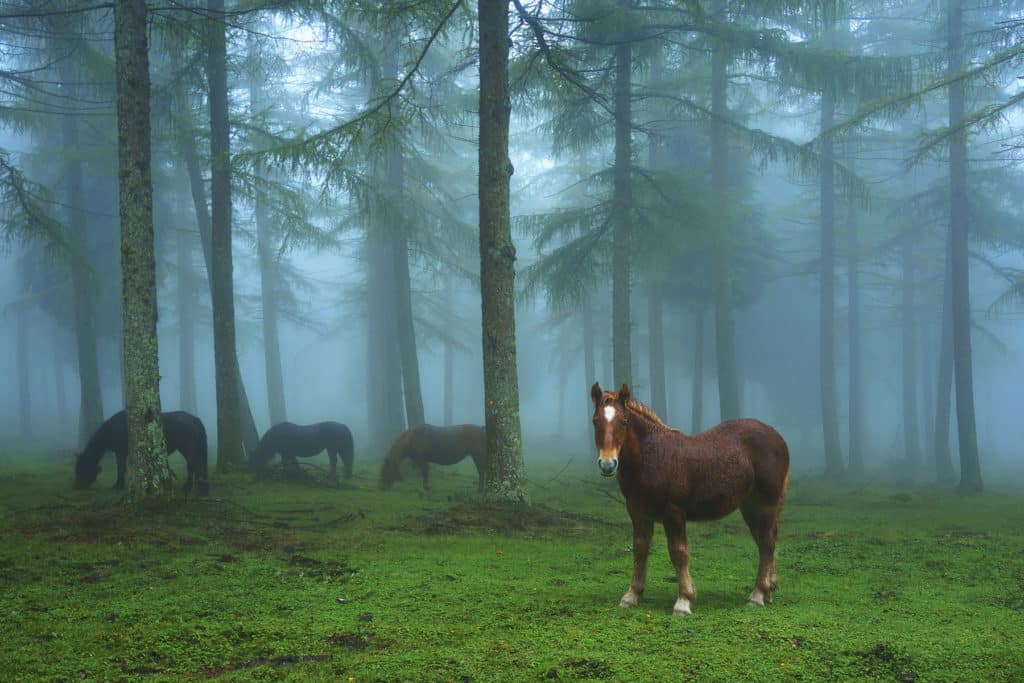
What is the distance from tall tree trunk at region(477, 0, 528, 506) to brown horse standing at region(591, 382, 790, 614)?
4.61 m

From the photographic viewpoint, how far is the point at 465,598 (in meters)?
6.61

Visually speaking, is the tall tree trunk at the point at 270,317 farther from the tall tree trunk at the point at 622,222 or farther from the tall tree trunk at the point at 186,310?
the tall tree trunk at the point at 622,222

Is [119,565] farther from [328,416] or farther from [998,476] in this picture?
[328,416]

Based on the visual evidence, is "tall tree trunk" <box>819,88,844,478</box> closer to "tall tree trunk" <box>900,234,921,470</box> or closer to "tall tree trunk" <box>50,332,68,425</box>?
"tall tree trunk" <box>900,234,921,470</box>

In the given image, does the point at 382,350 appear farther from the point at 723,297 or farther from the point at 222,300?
the point at 723,297

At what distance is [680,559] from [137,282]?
794cm

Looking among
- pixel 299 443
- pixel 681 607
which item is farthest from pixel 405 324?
pixel 681 607

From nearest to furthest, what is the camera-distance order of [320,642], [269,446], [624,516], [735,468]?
[320,642], [735,468], [624,516], [269,446]

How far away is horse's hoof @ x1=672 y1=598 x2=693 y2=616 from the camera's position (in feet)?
19.5

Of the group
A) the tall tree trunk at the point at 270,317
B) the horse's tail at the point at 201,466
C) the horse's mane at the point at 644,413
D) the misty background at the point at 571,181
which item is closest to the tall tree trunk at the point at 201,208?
the misty background at the point at 571,181

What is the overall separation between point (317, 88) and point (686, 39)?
11.8m

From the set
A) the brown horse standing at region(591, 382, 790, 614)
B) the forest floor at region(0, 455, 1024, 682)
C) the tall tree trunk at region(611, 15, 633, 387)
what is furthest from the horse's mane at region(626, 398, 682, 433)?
the tall tree trunk at region(611, 15, 633, 387)

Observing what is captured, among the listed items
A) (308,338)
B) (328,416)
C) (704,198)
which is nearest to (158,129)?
(704,198)

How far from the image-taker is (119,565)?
745 centimetres
